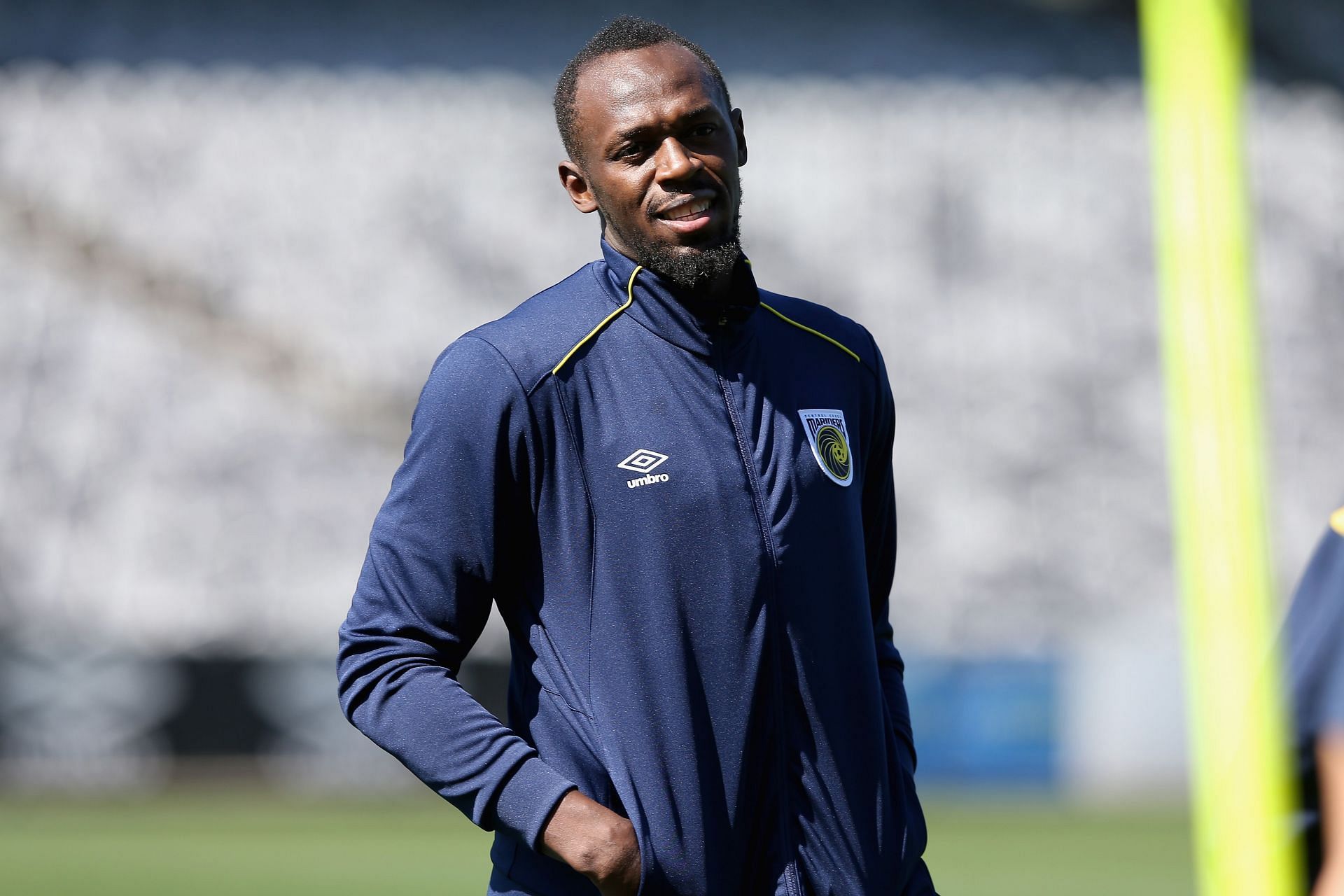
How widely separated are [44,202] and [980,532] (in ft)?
28.8

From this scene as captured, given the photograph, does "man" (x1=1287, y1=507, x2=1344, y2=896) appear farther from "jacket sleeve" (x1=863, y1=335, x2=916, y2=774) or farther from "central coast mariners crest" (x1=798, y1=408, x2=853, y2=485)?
"jacket sleeve" (x1=863, y1=335, x2=916, y2=774)

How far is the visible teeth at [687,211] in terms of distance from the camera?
7.23 ft

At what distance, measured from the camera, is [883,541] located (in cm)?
247

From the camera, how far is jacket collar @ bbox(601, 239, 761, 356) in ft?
7.19

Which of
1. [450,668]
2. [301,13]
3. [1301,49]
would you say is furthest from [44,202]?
[450,668]

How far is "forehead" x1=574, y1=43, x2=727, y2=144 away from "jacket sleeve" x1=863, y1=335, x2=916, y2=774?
0.40 metres

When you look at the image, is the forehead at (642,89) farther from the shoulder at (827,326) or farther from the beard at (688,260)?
the shoulder at (827,326)

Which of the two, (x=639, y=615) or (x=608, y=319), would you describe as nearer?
(x=639, y=615)

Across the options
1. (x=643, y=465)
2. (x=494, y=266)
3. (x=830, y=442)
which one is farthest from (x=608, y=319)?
(x=494, y=266)

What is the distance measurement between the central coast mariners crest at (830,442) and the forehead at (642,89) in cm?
40

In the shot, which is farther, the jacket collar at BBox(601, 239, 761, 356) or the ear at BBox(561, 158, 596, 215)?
the ear at BBox(561, 158, 596, 215)

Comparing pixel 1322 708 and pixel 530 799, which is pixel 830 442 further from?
pixel 1322 708

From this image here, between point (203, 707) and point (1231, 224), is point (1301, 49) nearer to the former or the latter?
point (203, 707)

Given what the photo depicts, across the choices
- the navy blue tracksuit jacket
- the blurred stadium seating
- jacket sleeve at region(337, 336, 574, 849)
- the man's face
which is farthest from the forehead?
the blurred stadium seating
